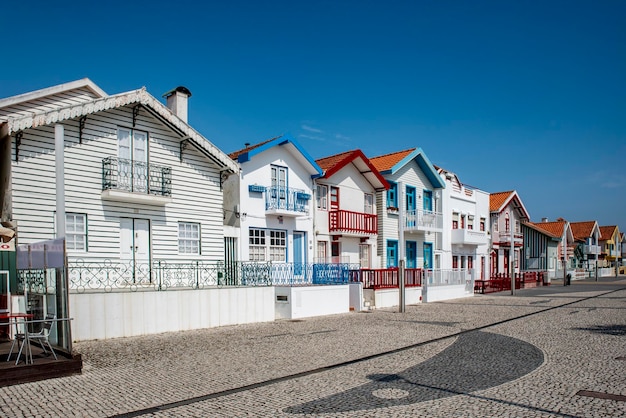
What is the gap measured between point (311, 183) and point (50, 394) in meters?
17.0

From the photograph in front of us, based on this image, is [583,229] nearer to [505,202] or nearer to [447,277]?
[505,202]

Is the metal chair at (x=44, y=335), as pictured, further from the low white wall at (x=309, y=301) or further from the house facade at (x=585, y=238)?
the house facade at (x=585, y=238)

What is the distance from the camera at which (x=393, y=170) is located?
28344 mm

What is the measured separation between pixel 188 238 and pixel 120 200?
2.77m

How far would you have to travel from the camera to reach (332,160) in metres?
26.3

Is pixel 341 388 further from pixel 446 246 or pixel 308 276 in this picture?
pixel 446 246

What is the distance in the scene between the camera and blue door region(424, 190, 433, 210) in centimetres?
3222

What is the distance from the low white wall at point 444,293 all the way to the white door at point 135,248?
14463 millimetres

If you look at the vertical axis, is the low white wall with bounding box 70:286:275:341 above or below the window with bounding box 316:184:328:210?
below

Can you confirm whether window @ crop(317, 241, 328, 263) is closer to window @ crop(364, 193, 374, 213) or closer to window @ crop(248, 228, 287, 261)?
window @ crop(248, 228, 287, 261)

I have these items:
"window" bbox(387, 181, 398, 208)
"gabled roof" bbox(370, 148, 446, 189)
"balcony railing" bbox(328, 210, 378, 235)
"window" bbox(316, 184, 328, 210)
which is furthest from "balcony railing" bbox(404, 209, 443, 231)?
"window" bbox(316, 184, 328, 210)

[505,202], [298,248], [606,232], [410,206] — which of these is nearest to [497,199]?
[505,202]

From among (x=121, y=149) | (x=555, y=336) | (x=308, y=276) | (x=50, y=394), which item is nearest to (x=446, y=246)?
(x=308, y=276)

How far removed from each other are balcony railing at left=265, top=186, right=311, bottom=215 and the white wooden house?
2938 millimetres
